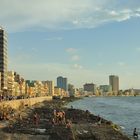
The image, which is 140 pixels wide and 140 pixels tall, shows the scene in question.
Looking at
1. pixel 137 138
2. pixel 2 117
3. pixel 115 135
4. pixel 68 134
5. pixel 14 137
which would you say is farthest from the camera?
pixel 2 117

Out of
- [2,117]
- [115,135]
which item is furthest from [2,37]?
[115,135]

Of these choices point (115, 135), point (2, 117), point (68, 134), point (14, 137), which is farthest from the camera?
point (2, 117)

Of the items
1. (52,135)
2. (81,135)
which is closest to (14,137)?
(52,135)

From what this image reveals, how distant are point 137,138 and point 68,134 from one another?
14099 millimetres

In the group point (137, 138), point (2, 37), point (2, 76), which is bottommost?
point (137, 138)

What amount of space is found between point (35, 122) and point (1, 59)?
132 meters

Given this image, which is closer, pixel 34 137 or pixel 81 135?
pixel 34 137

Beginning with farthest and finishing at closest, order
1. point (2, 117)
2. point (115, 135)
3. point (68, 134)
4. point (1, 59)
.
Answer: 1. point (1, 59)
2. point (2, 117)
3. point (115, 135)
4. point (68, 134)

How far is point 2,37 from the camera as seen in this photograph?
191750 mm

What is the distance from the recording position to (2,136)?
40.3 metres

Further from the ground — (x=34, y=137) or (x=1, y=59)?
(x=1, y=59)

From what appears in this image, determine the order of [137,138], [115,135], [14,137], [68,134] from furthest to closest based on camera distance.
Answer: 1. [137,138]
2. [115,135]
3. [68,134]
4. [14,137]

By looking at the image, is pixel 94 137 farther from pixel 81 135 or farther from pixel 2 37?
pixel 2 37

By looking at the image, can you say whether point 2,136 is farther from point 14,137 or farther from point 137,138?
point 137,138
